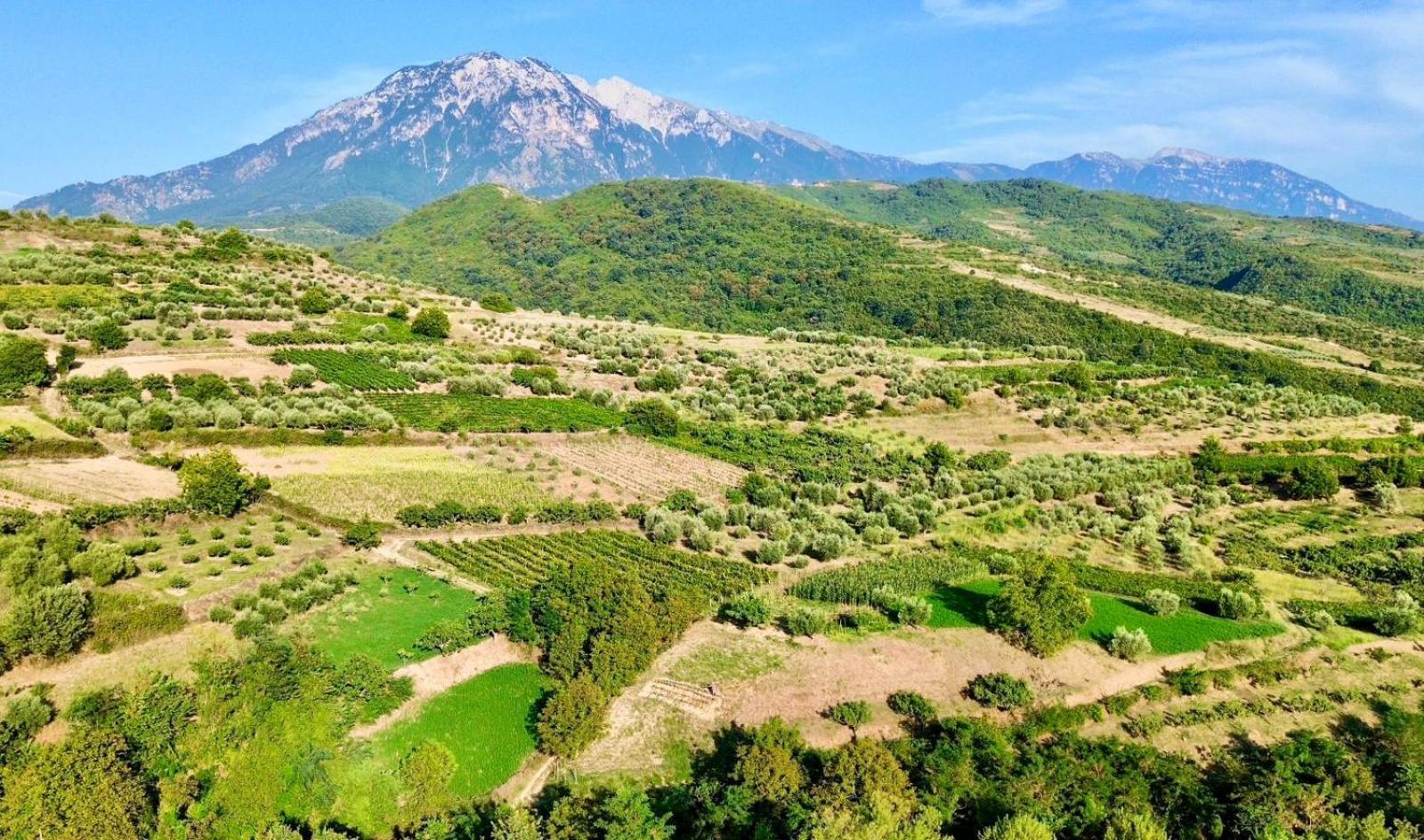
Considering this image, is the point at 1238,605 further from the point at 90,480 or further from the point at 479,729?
the point at 90,480

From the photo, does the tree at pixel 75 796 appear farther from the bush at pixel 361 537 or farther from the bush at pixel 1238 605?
the bush at pixel 1238 605

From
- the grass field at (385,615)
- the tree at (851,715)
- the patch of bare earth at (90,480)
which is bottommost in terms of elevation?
the tree at (851,715)

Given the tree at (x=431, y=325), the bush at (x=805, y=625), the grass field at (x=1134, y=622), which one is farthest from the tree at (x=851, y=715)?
the tree at (x=431, y=325)

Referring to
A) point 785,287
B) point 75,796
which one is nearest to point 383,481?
point 75,796

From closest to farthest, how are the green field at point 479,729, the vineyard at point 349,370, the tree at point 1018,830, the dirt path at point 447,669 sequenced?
the tree at point 1018,830 < the green field at point 479,729 < the dirt path at point 447,669 < the vineyard at point 349,370

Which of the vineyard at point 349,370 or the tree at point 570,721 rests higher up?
the vineyard at point 349,370

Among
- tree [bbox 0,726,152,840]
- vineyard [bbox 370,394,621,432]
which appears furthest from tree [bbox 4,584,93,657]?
vineyard [bbox 370,394,621,432]

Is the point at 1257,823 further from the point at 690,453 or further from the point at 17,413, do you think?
the point at 17,413

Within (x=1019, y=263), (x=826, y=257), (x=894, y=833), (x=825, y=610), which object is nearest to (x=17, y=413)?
(x=825, y=610)

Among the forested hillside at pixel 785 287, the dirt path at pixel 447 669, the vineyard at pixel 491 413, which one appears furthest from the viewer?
the forested hillside at pixel 785 287
